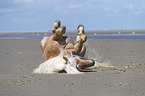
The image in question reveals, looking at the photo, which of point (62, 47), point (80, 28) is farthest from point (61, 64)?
point (80, 28)

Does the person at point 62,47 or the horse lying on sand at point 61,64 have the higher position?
the person at point 62,47

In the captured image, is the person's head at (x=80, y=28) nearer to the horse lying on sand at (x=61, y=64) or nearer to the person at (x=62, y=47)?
the person at (x=62, y=47)

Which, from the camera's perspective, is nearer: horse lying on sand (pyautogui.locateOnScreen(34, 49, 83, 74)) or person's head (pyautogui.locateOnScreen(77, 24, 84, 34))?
horse lying on sand (pyautogui.locateOnScreen(34, 49, 83, 74))

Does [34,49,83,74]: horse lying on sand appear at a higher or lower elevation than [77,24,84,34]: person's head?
lower

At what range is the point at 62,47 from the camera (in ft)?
31.7

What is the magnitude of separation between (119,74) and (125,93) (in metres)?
2.71

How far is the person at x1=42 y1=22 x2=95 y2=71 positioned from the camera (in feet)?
30.9

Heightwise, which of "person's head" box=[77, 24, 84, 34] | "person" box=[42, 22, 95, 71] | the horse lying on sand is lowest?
the horse lying on sand

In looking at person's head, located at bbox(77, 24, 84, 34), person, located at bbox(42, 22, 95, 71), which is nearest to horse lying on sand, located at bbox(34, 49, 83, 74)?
person, located at bbox(42, 22, 95, 71)

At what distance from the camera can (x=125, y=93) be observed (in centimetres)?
641

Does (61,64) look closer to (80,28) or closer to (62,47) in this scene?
(62,47)

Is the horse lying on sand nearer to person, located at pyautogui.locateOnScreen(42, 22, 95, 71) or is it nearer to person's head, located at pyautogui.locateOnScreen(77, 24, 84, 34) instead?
person, located at pyautogui.locateOnScreen(42, 22, 95, 71)

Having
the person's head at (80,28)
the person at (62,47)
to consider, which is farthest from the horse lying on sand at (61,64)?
the person's head at (80,28)

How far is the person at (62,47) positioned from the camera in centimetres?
941
